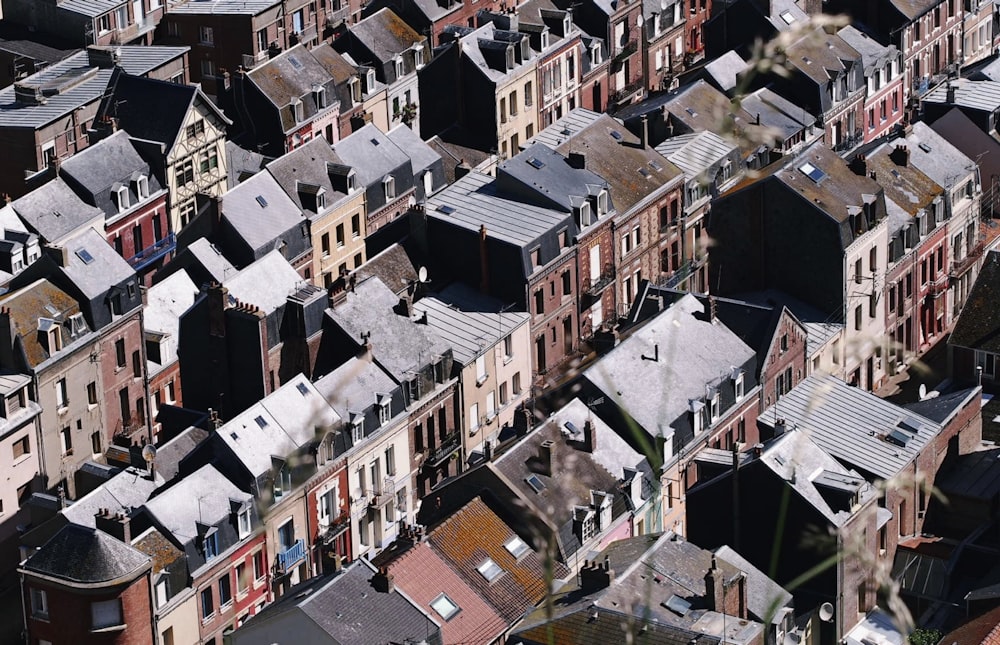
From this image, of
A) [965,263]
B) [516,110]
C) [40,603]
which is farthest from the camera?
[516,110]

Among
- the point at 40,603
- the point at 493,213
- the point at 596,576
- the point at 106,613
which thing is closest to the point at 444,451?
the point at 493,213

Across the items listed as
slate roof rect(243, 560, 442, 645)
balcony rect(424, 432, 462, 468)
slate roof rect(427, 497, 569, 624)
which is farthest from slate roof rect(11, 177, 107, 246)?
slate roof rect(243, 560, 442, 645)

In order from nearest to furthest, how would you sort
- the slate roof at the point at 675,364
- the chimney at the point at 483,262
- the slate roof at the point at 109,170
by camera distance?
1. the slate roof at the point at 675,364
2. the chimney at the point at 483,262
3. the slate roof at the point at 109,170

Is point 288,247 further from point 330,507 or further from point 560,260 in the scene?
point 330,507

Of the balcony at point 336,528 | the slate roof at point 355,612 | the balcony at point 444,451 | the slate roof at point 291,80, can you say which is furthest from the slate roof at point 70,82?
the slate roof at point 355,612

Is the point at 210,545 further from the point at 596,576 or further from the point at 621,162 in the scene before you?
the point at 621,162

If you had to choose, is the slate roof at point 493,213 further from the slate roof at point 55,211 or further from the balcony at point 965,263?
the balcony at point 965,263
